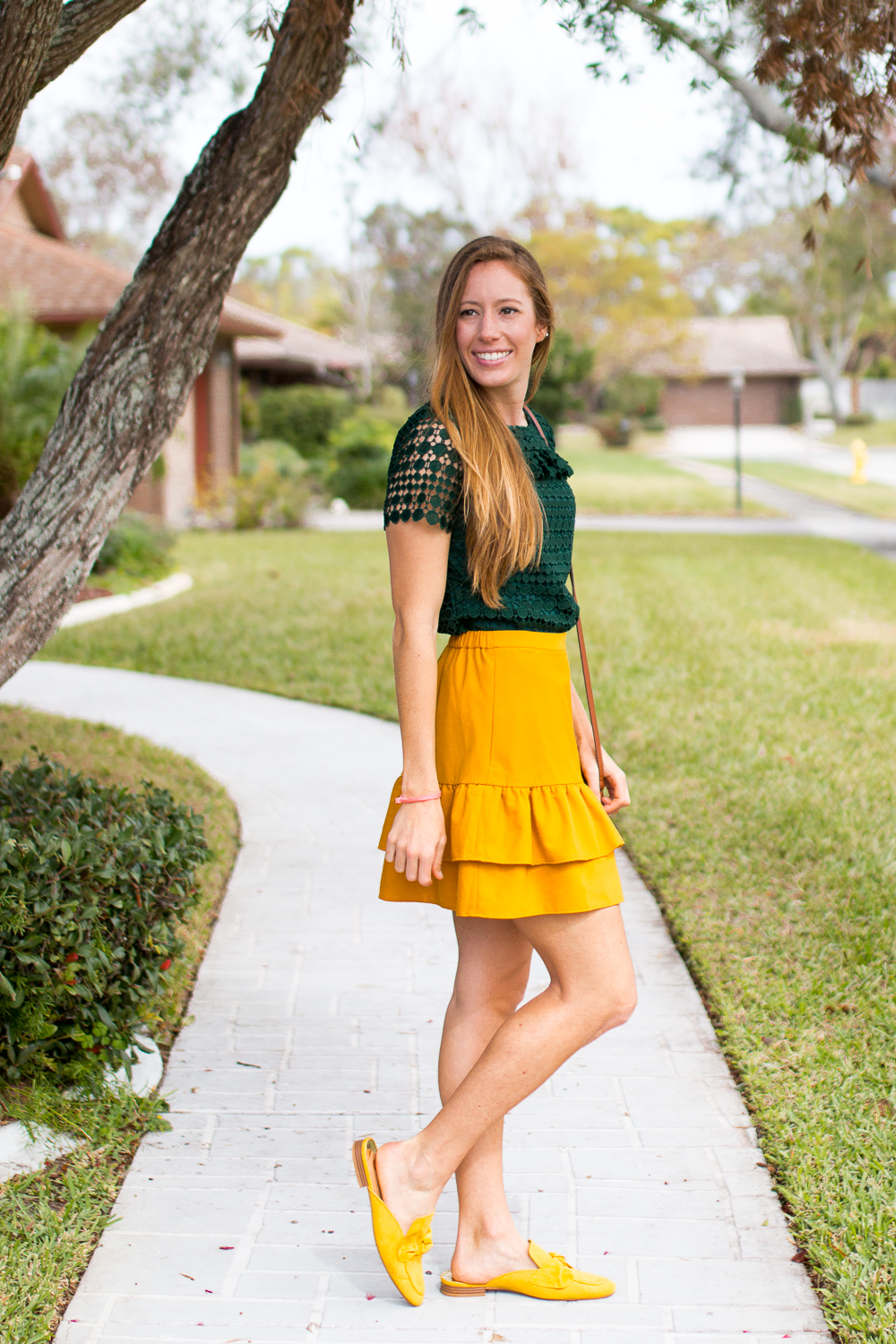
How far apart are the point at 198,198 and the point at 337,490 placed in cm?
2451

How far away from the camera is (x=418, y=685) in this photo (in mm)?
2344

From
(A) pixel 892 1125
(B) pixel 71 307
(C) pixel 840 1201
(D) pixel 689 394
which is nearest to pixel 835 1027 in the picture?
(A) pixel 892 1125

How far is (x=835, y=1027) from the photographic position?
12.5 ft

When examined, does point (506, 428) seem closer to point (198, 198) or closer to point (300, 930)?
point (198, 198)

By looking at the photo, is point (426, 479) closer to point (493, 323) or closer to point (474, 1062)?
point (493, 323)

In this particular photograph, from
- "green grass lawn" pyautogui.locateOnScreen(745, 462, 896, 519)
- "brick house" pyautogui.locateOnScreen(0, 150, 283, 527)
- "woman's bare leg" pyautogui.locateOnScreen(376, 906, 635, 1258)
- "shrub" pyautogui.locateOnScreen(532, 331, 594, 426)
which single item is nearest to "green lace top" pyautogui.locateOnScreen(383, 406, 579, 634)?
"woman's bare leg" pyautogui.locateOnScreen(376, 906, 635, 1258)

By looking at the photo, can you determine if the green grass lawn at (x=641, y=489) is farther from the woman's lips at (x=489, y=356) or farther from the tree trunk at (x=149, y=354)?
the woman's lips at (x=489, y=356)

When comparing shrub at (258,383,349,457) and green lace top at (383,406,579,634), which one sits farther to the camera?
shrub at (258,383,349,457)

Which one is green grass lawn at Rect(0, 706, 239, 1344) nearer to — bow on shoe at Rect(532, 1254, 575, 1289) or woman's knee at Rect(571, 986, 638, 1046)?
bow on shoe at Rect(532, 1254, 575, 1289)

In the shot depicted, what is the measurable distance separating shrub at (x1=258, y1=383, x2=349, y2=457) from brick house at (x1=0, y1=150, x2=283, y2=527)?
20.6 ft

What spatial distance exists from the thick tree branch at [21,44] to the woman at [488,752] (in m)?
1.76

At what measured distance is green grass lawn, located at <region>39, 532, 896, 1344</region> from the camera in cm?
316

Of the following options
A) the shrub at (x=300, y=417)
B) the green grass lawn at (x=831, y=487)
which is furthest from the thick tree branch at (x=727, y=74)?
the shrub at (x=300, y=417)

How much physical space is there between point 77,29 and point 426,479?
8.06ft
